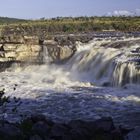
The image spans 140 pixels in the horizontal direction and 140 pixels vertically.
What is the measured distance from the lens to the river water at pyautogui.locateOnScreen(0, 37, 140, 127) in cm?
1677

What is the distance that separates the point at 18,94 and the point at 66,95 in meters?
2.22

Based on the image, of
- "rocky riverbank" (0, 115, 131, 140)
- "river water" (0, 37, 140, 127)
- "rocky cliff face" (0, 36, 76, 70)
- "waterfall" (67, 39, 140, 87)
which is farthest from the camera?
"rocky cliff face" (0, 36, 76, 70)

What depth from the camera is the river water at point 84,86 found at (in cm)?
1677

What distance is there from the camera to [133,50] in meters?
27.1

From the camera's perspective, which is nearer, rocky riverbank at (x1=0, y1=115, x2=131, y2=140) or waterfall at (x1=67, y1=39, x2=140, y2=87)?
rocky riverbank at (x1=0, y1=115, x2=131, y2=140)

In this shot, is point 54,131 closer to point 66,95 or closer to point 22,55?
point 66,95

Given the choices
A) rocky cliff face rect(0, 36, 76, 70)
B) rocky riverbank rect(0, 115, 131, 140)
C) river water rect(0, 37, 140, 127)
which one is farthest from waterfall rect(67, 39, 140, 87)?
rocky riverbank rect(0, 115, 131, 140)

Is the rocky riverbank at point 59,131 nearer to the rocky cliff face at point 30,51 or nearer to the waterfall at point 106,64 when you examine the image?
the waterfall at point 106,64

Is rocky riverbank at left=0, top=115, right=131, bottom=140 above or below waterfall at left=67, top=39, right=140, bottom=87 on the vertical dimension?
below

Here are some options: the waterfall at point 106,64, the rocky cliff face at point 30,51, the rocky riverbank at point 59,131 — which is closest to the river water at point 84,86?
the waterfall at point 106,64

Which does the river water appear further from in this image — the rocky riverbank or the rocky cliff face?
the rocky riverbank

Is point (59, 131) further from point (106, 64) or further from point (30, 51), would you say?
point (30, 51)

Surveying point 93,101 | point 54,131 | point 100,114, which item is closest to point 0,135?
point 54,131

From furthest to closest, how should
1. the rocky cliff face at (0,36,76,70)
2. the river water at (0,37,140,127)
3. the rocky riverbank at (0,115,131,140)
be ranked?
the rocky cliff face at (0,36,76,70) → the river water at (0,37,140,127) → the rocky riverbank at (0,115,131,140)
